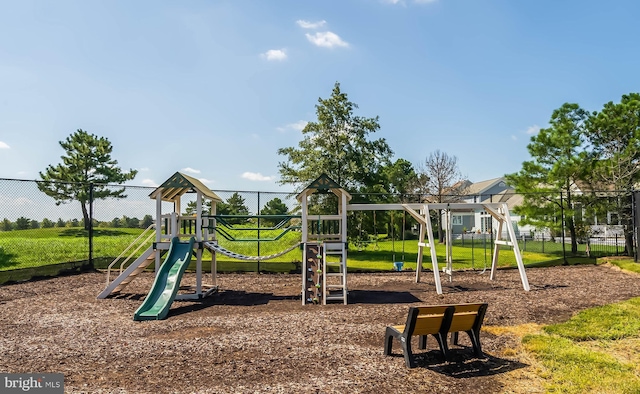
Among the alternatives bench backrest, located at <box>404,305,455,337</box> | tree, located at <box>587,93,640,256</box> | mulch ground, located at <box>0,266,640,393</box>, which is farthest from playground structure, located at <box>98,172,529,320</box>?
tree, located at <box>587,93,640,256</box>

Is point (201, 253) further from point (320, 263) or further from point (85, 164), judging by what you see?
point (85, 164)

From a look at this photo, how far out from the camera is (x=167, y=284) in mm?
8906

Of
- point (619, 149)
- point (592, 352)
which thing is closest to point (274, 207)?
point (592, 352)

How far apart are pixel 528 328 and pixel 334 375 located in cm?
375

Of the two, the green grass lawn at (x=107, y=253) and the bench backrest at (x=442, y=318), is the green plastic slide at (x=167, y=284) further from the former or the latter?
the bench backrest at (x=442, y=318)

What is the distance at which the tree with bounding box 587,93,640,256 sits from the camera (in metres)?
17.5

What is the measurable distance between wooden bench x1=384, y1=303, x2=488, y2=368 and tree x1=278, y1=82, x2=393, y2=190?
14547mm

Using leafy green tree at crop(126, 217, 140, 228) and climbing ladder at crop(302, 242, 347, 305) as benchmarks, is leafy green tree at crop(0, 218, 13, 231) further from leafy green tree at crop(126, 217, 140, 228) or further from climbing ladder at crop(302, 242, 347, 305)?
climbing ladder at crop(302, 242, 347, 305)

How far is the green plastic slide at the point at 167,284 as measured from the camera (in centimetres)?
781

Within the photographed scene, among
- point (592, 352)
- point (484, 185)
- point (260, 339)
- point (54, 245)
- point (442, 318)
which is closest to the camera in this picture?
point (442, 318)

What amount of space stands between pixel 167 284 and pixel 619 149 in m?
18.7

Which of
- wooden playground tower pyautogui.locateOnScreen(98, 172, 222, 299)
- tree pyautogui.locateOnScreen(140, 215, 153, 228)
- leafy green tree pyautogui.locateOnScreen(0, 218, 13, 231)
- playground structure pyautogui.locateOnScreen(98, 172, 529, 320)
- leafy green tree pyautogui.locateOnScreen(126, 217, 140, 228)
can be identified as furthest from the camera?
leafy green tree pyautogui.locateOnScreen(126, 217, 140, 228)

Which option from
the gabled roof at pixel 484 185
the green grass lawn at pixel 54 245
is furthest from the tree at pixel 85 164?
the gabled roof at pixel 484 185

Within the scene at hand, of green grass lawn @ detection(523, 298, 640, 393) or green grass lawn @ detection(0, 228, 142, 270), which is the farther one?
green grass lawn @ detection(0, 228, 142, 270)
